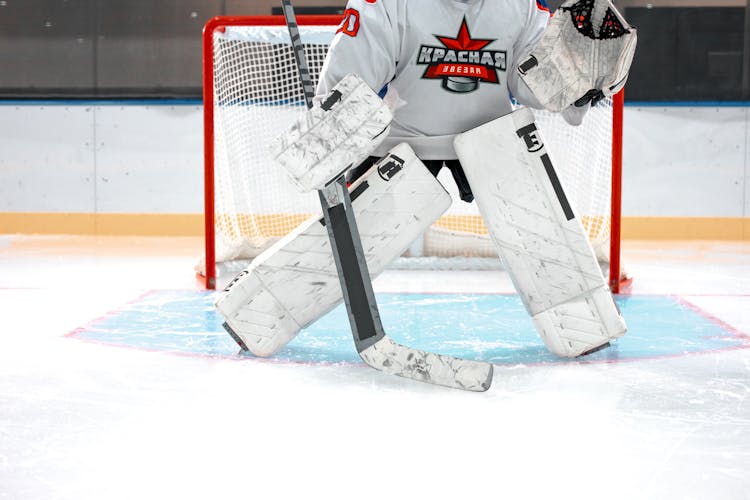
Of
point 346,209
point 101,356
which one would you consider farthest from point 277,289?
point 101,356

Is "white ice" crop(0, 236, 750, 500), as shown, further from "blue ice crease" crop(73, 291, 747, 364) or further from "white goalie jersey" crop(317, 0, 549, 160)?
"white goalie jersey" crop(317, 0, 549, 160)

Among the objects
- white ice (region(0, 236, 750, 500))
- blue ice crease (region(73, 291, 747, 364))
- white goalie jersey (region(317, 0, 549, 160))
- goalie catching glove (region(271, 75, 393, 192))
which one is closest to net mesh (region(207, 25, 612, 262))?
blue ice crease (region(73, 291, 747, 364))

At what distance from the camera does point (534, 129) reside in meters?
2.23

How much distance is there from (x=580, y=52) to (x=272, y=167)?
3174mm

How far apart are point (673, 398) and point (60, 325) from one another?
1901 millimetres

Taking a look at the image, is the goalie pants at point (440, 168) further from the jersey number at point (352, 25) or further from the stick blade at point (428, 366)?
the stick blade at point (428, 366)

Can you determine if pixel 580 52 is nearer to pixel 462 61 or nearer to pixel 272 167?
pixel 462 61

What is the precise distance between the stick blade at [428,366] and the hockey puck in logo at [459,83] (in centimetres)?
A: 69

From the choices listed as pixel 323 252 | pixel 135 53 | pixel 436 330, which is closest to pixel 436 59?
pixel 323 252

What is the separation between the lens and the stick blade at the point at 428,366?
1.96 meters

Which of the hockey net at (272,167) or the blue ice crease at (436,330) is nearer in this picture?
the blue ice crease at (436,330)

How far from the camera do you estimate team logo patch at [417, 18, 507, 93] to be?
2215mm

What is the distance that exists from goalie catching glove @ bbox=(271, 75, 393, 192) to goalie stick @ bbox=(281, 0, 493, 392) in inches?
4.3

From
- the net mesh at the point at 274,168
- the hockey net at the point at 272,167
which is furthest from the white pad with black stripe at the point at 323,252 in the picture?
the net mesh at the point at 274,168
